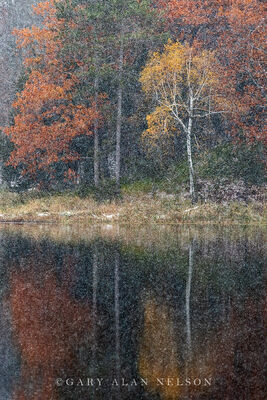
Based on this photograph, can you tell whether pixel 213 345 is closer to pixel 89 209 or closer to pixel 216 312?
pixel 216 312

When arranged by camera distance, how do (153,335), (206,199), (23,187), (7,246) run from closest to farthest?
(153,335)
(7,246)
(206,199)
(23,187)

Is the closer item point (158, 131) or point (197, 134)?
point (158, 131)

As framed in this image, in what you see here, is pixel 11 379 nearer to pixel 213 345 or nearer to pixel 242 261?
→ pixel 213 345

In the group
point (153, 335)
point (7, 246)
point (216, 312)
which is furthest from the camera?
point (7, 246)

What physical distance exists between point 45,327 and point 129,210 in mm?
23779

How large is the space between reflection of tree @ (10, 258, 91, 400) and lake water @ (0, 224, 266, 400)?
0.01m

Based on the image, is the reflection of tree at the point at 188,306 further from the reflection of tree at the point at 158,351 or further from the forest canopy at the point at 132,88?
the forest canopy at the point at 132,88

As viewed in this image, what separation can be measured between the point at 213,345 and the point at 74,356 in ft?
4.74

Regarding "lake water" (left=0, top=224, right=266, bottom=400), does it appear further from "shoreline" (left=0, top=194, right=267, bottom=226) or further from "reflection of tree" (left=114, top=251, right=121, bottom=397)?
"shoreline" (left=0, top=194, right=267, bottom=226)

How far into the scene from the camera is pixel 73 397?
4.16 m

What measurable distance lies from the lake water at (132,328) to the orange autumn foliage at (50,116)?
24.2 meters

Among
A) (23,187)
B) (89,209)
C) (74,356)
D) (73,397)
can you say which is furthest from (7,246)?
(23,187)

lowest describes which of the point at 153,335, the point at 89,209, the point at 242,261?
the point at 89,209

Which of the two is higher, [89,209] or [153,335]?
[153,335]
